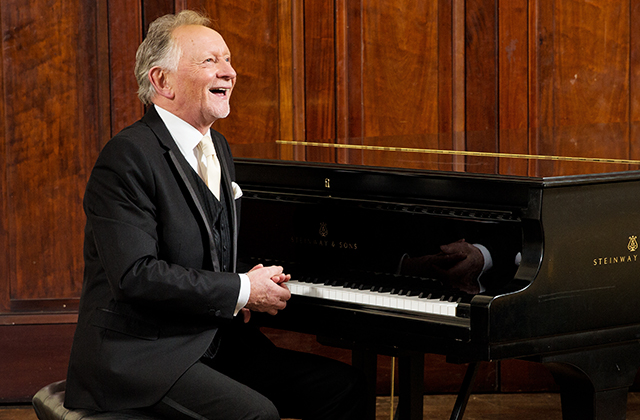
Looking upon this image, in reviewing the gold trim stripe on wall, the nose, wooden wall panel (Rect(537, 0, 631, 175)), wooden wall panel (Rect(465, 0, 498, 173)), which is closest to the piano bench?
the nose

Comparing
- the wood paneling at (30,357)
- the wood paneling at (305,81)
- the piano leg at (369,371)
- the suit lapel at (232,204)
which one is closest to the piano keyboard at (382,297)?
the suit lapel at (232,204)

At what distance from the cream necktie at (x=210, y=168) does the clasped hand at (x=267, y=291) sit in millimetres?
246

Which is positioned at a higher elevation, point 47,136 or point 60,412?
point 47,136

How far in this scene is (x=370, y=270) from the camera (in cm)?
249

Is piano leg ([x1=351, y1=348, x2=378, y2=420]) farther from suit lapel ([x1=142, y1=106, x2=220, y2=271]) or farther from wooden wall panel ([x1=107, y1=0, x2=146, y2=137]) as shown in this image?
wooden wall panel ([x1=107, y1=0, x2=146, y2=137])

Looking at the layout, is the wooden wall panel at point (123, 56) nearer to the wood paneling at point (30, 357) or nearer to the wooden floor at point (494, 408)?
the wood paneling at point (30, 357)

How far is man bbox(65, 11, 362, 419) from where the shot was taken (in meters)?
2.07

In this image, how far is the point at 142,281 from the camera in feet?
6.70

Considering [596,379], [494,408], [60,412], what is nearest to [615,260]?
[596,379]

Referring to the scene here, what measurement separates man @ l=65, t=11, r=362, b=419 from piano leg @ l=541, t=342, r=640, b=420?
79cm

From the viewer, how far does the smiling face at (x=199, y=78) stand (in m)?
2.25

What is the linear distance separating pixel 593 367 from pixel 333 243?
32.6 inches

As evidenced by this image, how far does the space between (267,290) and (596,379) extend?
2.96ft

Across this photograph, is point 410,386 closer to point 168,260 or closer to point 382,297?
point 382,297
